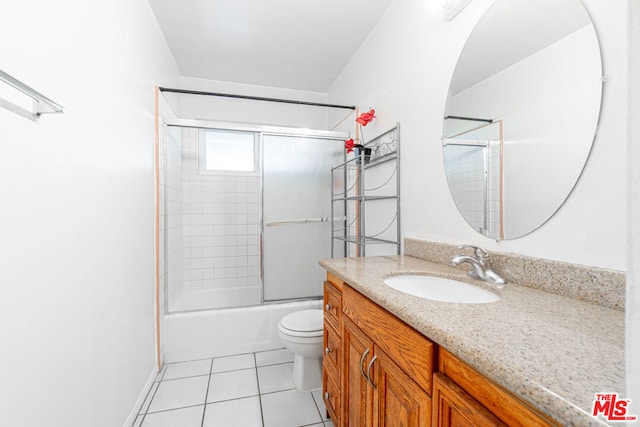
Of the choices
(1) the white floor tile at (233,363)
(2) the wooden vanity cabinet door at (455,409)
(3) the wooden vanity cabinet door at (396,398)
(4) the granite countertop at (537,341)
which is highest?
(4) the granite countertop at (537,341)

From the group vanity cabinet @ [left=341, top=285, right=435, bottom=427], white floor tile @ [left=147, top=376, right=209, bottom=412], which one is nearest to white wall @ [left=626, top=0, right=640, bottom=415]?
vanity cabinet @ [left=341, top=285, right=435, bottom=427]

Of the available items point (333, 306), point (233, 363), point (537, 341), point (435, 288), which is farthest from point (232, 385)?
point (537, 341)

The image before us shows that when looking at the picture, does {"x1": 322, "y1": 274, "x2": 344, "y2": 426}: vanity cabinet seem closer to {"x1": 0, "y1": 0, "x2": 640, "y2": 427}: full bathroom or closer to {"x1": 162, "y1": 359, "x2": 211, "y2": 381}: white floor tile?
{"x1": 0, "y1": 0, "x2": 640, "y2": 427}: full bathroom

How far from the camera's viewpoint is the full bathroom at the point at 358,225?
2.07 ft

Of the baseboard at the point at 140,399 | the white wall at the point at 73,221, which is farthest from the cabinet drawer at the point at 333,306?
the baseboard at the point at 140,399

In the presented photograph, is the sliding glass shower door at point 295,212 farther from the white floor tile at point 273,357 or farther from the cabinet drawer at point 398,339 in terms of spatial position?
the cabinet drawer at point 398,339

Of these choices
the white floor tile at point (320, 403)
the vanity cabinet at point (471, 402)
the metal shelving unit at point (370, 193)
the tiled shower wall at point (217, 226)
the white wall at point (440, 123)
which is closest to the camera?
the vanity cabinet at point (471, 402)

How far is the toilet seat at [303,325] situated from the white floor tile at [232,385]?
42 cm

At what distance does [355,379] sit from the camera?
1108 mm

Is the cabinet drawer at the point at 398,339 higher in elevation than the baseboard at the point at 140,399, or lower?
higher

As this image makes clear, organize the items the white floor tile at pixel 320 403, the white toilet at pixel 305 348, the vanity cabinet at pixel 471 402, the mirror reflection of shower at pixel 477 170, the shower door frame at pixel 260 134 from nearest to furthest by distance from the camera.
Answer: the vanity cabinet at pixel 471 402 < the mirror reflection of shower at pixel 477 170 < the white floor tile at pixel 320 403 < the white toilet at pixel 305 348 < the shower door frame at pixel 260 134

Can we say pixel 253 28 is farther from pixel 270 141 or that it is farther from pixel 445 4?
pixel 445 4

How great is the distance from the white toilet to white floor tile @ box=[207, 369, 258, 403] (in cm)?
29

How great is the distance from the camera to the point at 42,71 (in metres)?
0.87
